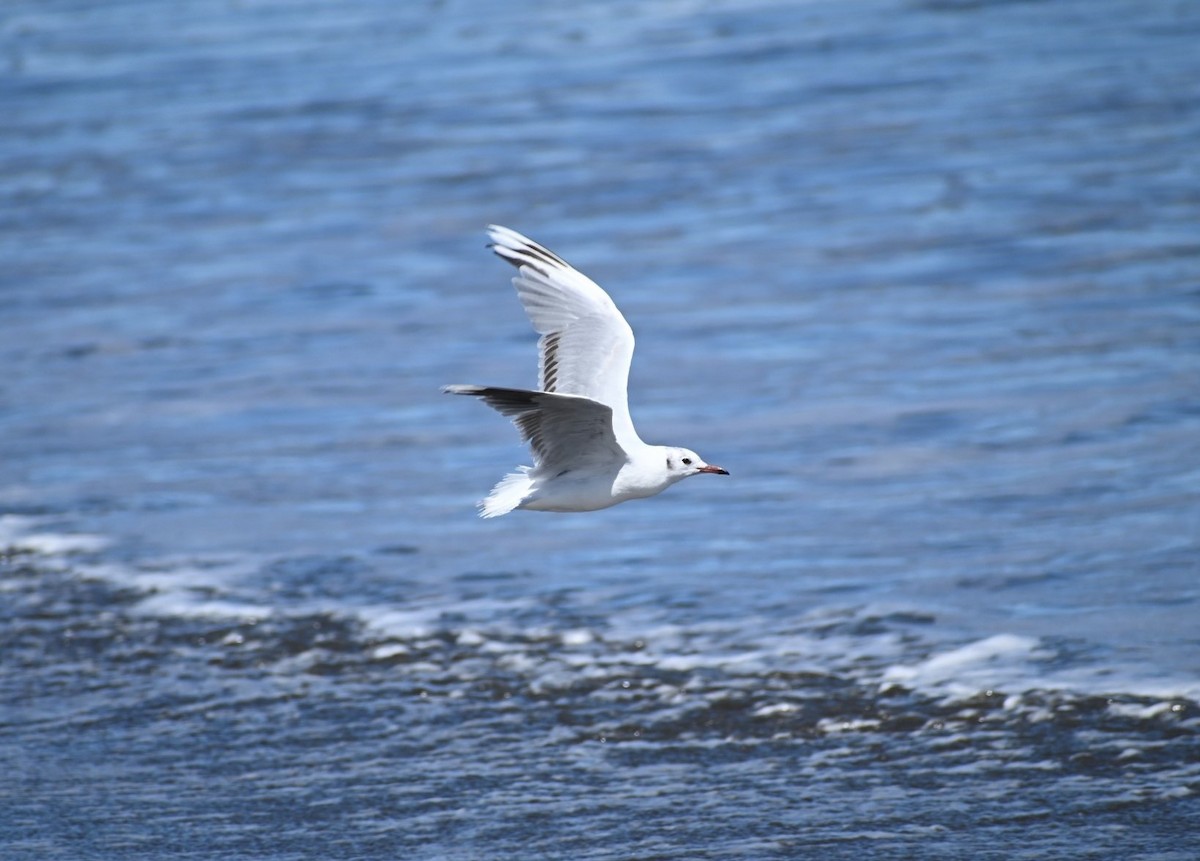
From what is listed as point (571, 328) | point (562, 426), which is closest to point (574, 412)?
point (562, 426)

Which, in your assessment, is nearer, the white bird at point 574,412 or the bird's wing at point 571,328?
the white bird at point 574,412

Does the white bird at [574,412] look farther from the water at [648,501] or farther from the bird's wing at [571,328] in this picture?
the water at [648,501]

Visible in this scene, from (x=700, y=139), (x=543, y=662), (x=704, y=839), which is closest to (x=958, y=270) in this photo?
(x=700, y=139)

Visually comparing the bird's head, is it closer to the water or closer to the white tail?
the white tail

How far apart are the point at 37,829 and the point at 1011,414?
610cm

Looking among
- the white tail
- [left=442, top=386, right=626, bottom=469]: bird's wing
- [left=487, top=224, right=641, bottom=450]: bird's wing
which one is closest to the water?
the white tail

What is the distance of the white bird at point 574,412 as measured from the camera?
666 cm

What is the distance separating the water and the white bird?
0.98 meters

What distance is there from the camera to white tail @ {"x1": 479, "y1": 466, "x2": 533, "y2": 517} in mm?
6809

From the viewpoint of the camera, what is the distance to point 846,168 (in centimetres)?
1673

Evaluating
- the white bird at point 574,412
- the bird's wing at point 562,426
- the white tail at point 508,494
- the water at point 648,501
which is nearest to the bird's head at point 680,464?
the white bird at point 574,412

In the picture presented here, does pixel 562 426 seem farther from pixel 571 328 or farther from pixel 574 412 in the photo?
pixel 571 328

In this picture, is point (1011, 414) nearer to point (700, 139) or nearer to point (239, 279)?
point (239, 279)

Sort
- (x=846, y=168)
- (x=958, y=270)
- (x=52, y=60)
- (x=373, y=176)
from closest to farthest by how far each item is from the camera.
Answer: (x=958, y=270) → (x=846, y=168) → (x=373, y=176) → (x=52, y=60)
